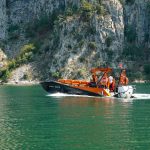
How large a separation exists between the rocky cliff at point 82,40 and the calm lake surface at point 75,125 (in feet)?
263

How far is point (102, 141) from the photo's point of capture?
45281 mm

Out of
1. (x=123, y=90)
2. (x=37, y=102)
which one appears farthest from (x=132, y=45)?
Result: (x=37, y=102)

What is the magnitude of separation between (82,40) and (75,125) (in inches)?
4315

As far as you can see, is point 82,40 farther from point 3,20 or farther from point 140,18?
point 3,20

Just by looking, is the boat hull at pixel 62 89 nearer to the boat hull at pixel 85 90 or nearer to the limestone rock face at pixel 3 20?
the boat hull at pixel 85 90

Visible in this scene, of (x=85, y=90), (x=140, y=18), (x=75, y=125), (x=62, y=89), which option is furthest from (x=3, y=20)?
(x=75, y=125)

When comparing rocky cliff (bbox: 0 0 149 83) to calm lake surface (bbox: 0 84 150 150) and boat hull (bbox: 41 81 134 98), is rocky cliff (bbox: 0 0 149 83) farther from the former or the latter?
calm lake surface (bbox: 0 84 150 150)

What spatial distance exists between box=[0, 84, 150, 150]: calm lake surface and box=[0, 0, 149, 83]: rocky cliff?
8008cm

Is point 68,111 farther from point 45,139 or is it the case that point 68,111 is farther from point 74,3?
point 74,3

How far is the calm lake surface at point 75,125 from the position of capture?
145 feet

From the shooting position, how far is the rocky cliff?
16112 centimetres

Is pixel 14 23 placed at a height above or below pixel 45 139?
above

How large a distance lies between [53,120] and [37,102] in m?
23.7

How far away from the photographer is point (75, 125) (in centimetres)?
5406
